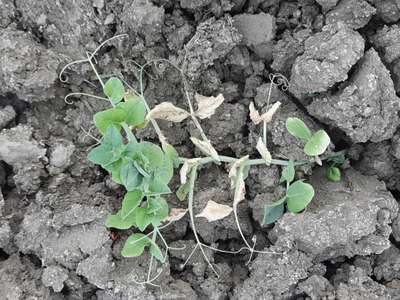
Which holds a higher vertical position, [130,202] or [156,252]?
[130,202]

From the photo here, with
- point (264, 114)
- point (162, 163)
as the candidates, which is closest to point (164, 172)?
point (162, 163)

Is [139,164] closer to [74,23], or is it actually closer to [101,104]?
[101,104]

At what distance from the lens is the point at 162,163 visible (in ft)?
6.77

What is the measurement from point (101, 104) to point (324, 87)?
2.89 feet

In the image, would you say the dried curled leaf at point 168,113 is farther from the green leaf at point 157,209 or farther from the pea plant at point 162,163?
the green leaf at point 157,209

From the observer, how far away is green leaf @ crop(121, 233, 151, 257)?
2.13m

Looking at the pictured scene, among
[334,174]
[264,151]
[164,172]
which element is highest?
[164,172]

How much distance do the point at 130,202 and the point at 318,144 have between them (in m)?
0.70

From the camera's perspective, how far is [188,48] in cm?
230

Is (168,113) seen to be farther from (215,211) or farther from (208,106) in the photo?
(215,211)

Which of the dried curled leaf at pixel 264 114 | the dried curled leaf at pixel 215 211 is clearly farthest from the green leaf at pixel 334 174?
the dried curled leaf at pixel 215 211

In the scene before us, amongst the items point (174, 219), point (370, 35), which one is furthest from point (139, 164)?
point (370, 35)

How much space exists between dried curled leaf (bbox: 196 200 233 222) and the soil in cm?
8

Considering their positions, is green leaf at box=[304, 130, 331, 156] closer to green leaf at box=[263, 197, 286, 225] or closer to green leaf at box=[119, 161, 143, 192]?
green leaf at box=[263, 197, 286, 225]
